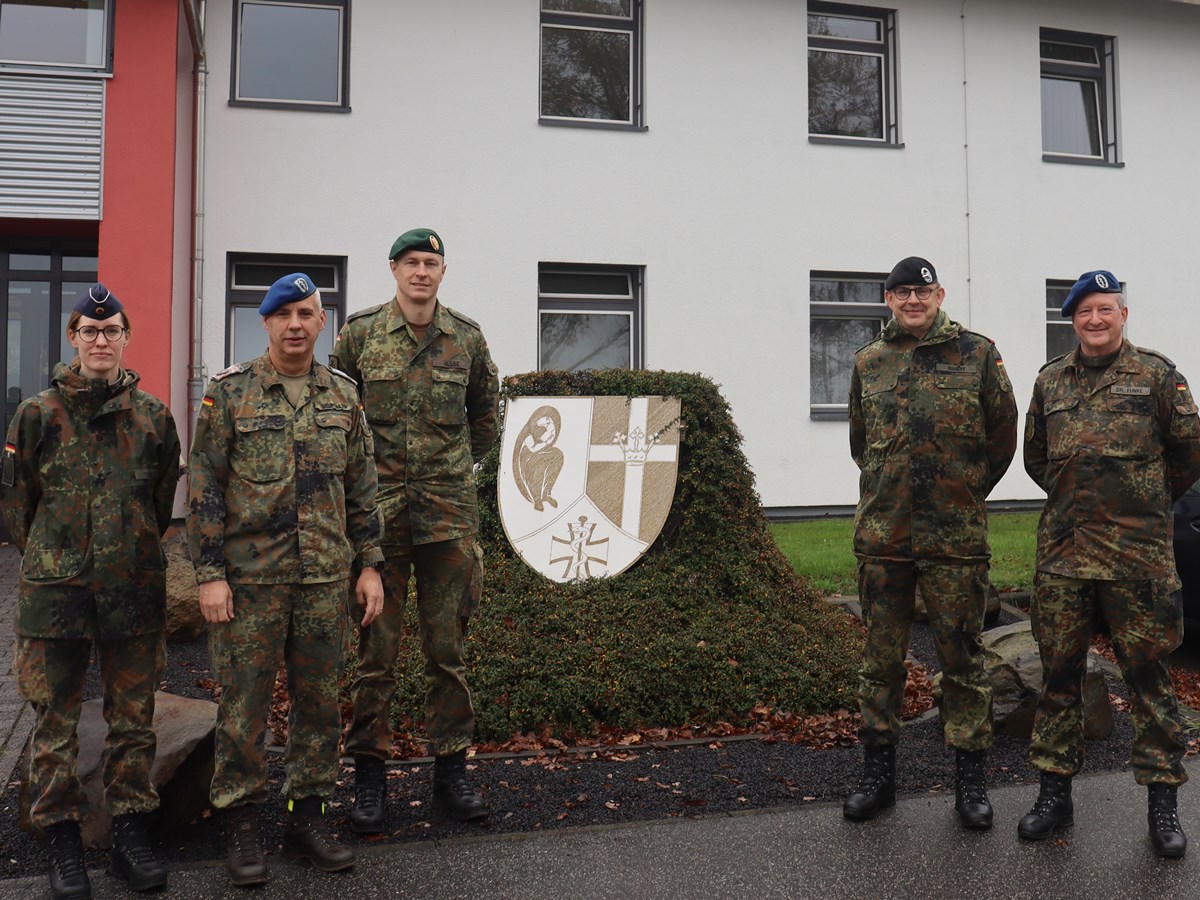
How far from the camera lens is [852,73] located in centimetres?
1302

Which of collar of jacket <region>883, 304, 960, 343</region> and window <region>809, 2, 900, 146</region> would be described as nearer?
collar of jacket <region>883, 304, 960, 343</region>

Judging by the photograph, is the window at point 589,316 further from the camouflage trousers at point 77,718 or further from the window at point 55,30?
the camouflage trousers at point 77,718

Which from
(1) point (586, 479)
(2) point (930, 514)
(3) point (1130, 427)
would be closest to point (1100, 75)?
(1) point (586, 479)

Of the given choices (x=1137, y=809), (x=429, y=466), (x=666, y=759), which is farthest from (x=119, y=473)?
(x=1137, y=809)

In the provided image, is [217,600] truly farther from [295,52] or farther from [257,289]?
[295,52]

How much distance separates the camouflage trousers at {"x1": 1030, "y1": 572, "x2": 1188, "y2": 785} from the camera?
4164 mm

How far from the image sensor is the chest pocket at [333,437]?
13.0 ft

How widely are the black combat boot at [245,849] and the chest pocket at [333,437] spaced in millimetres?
1214

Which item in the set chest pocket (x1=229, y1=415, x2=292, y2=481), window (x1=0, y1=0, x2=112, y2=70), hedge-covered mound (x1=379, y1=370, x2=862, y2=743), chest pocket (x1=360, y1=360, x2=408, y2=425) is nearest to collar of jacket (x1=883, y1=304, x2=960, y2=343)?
chest pocket (x1=360, y1=360, x2=408, y2=425)

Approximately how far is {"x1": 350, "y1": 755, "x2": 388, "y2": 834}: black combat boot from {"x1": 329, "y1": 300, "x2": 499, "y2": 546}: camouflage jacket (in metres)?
0.88

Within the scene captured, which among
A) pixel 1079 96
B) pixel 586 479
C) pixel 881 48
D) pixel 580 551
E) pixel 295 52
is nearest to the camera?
pixel 580 551

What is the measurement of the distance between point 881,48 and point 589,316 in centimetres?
492

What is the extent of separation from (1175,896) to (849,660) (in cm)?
269

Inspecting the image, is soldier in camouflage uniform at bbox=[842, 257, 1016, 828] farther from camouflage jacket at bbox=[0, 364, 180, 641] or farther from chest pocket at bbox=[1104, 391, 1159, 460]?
camouflage jacket at bbox=[0, 364, 180, 641]
